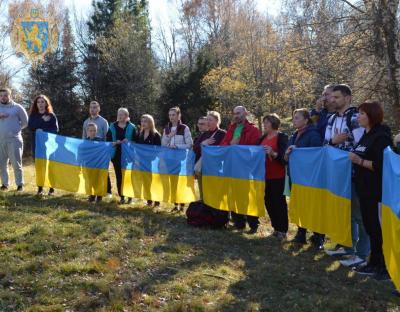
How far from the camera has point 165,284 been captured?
526cm

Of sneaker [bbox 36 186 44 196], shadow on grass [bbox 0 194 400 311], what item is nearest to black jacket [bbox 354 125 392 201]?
shadow on grass [bbox 0 194 400 311]

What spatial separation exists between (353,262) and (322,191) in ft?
3.52

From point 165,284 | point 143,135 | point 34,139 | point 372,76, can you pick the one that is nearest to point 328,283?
point 165,284

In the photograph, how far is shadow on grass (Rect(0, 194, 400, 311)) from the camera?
486 centimetres

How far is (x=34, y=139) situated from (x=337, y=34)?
983 cm

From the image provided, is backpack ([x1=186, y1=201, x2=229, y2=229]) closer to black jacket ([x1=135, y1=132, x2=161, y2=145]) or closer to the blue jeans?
black jacket ([x1=135, y1=132, x2=161, y2=145])

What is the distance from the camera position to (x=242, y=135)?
8.05 m

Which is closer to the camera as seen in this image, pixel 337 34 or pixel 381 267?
pixel 381 267

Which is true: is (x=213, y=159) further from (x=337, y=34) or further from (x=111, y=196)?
(x=337, y=34)

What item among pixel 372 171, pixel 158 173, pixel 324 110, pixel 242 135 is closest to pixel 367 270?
pixel 372 171

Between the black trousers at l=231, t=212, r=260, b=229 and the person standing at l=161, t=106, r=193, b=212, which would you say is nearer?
the black trousers at l=231, t=212, r=260, b=229

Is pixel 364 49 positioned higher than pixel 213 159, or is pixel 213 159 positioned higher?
pixel 364 49

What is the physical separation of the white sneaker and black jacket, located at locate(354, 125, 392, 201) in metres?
0.95

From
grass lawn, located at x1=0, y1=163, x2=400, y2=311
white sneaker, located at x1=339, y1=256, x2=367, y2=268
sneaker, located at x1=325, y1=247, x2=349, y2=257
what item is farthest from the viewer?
sneaker, located at x1=325, y1=247, x2=349, y2=257
